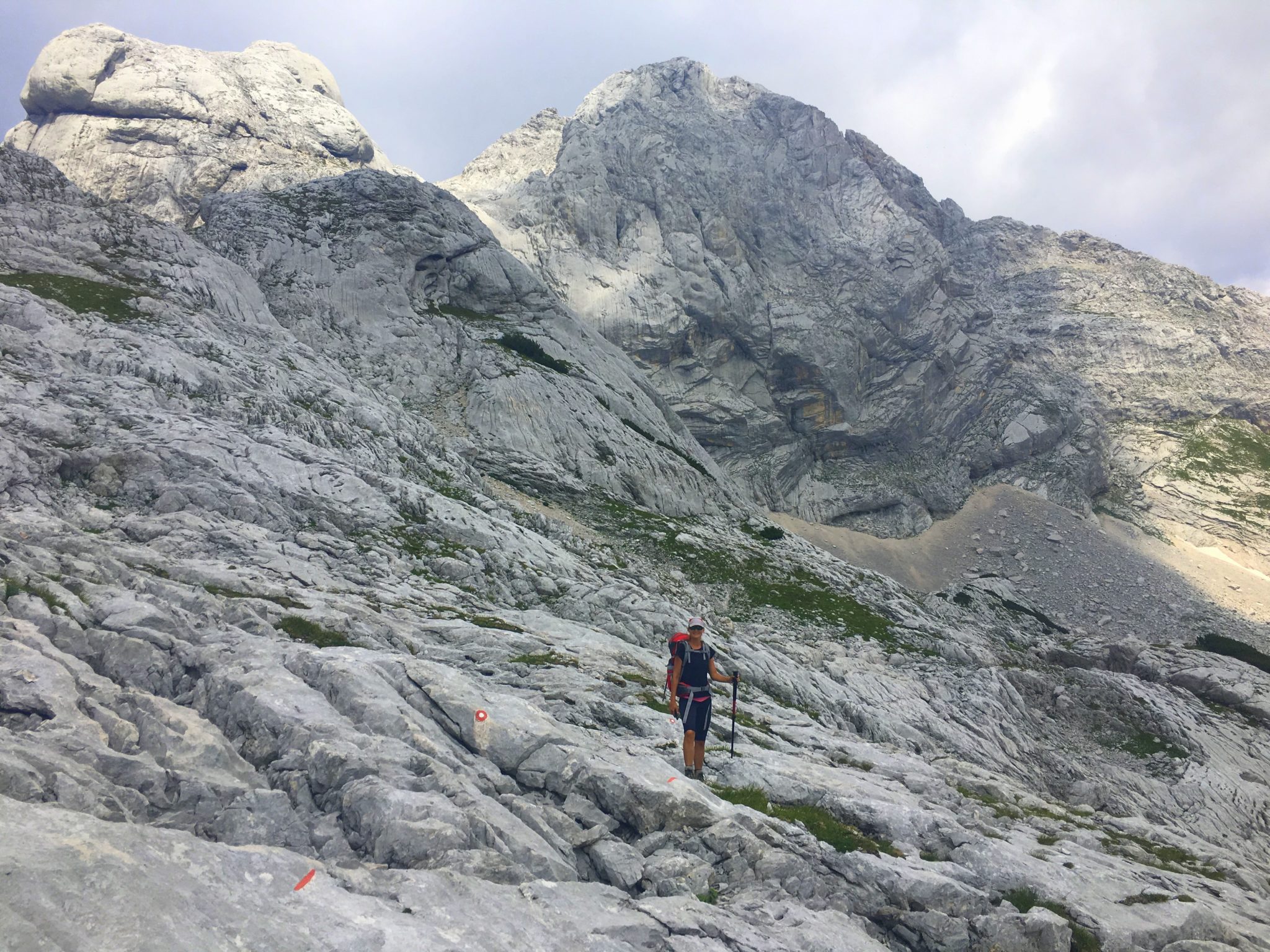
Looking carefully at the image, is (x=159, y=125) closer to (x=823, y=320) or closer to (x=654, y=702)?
(x=823, y=320)

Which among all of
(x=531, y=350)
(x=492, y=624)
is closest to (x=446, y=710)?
(x=492, y=624)

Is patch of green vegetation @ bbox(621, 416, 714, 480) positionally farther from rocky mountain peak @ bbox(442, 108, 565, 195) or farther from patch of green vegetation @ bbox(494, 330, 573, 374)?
rocky mountain peak @ bbox(442, 108, 565, 195)

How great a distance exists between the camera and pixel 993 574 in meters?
85.2

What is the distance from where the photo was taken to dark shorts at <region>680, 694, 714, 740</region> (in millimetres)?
12250

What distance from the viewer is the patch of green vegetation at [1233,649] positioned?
53.3m

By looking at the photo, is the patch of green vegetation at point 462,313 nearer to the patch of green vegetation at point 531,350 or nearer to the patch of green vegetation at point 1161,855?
the patch of green vegetation at point 531,350

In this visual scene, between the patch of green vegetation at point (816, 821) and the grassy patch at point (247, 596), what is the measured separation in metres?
10.7

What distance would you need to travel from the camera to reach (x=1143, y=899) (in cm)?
1228

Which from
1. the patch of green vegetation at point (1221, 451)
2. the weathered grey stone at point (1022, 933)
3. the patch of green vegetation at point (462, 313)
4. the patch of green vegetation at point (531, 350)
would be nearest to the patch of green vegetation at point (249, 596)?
the weathered grey stone at point (1022, 933)

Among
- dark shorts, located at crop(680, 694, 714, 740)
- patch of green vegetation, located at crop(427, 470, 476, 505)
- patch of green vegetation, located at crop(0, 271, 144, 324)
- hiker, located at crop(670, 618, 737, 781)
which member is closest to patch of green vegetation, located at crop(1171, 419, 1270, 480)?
patch of green vegetation, located at crop(427, 470, 476, 505)

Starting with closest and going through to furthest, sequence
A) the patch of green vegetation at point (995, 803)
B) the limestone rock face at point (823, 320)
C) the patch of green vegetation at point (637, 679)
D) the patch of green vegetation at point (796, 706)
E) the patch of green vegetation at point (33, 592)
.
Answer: the patch of green vegetation at point (33, 592)
the patch of green vegetation at point (995, 803)
the patch of green vegetation at point (637, 679)
the patch of green vegetation at point (796, 706)
the limestone rock face at point (823, 320)

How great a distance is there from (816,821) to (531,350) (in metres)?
53.4

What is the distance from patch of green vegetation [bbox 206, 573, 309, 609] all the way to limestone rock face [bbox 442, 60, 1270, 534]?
86.4 metres

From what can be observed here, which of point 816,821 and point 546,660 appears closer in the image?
point 816,821
